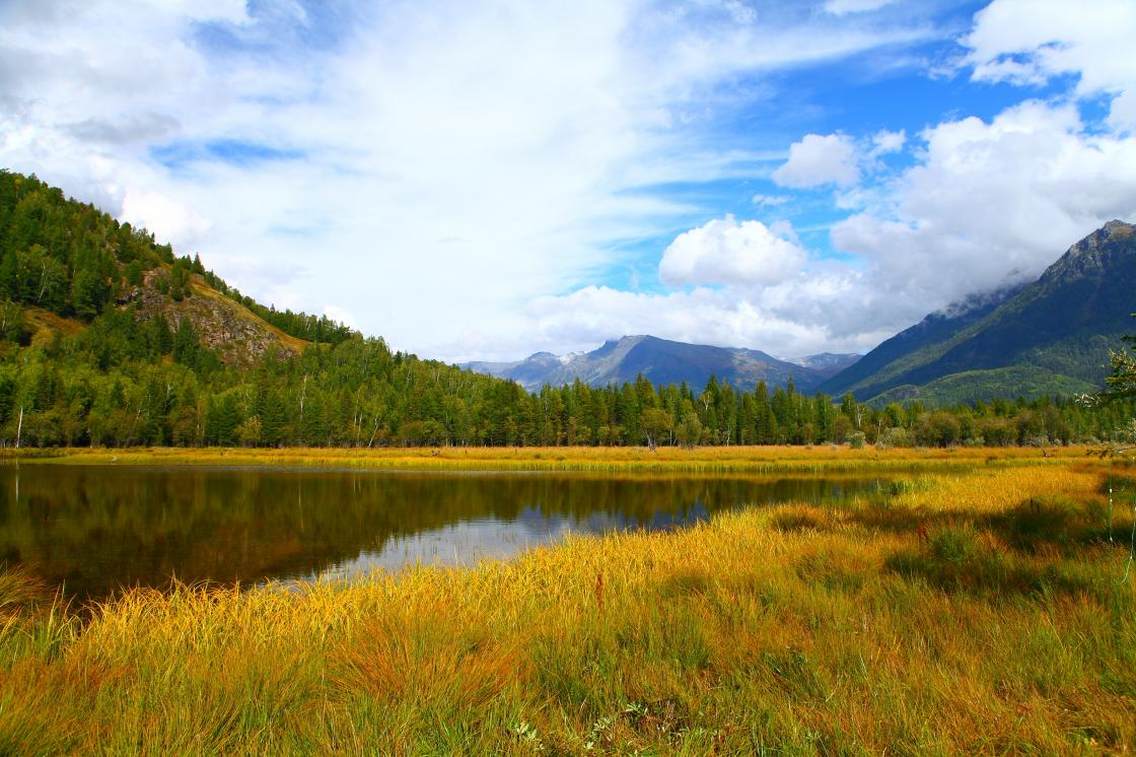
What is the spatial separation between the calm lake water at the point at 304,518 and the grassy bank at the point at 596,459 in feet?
42.8

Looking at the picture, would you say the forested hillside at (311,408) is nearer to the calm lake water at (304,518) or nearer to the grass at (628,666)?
the calm lake water at (304,518)

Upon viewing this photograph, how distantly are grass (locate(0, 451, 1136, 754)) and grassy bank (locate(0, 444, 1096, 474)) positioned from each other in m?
56.0

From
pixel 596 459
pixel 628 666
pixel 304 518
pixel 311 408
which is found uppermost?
pixel 311 408

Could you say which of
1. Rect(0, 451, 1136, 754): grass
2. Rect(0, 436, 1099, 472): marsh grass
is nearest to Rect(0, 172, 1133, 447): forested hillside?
Rect(0, 436, 1099, 472): marsh grass

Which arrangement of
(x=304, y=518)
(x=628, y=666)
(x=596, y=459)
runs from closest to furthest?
1. (x=628, y=666)
2. (x=304, y=518)
3. (x=596, y=459)

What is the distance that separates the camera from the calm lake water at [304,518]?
1983cm

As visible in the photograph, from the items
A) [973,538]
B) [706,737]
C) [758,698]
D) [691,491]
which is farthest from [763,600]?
[691,491]

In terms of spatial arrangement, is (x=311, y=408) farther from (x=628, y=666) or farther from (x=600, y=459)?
(x=628, y=666)

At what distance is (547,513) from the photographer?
34.1 meters

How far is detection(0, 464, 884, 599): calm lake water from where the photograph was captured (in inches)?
781

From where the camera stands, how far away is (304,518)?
31.2 metres

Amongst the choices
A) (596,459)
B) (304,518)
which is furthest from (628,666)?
(596,459)

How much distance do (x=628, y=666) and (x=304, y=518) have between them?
95.3ft

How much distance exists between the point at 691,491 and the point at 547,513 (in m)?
14.8
